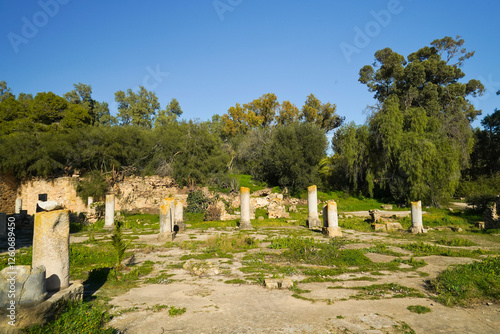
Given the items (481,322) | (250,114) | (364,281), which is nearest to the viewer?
(481,322)

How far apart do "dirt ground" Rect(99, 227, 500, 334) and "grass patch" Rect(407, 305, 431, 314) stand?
3.4 inches

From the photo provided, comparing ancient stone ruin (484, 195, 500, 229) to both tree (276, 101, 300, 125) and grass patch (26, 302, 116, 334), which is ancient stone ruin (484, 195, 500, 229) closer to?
grass patch (26, 302, 116, 334)

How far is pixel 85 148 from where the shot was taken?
2445 centimetres

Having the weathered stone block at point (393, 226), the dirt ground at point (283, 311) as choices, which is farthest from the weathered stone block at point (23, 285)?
the weathered stone block at point (393, 226)

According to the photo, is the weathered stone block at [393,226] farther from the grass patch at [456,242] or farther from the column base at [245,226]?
the column base at [245,226]

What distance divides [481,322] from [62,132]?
29612 mm

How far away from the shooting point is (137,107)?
147 ft

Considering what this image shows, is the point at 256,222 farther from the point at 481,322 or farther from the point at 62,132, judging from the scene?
the point at 62,132

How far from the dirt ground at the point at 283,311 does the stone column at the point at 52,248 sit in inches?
41.4

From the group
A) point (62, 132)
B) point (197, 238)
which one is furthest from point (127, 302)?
point (62, 132)

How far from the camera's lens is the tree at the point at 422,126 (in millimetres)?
23797

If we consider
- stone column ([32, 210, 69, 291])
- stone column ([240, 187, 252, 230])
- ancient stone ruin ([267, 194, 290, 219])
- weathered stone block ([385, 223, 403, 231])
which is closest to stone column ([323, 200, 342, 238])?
weathered stone block ([385, 223, 403, 231])

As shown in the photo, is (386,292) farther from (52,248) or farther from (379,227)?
(379,227)

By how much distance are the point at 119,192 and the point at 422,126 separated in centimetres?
2589
